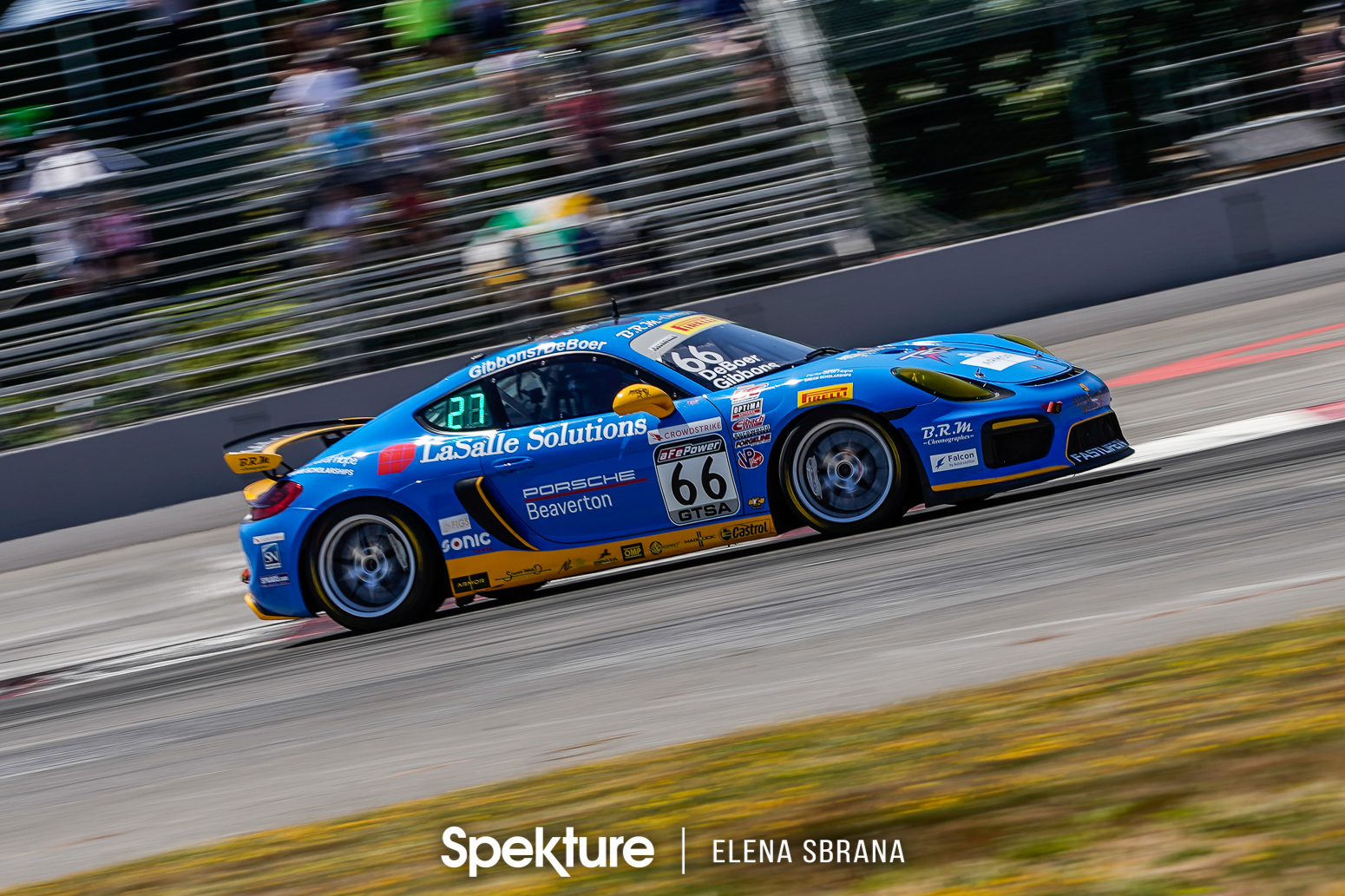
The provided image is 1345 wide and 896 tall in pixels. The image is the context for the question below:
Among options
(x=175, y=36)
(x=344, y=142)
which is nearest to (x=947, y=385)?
(x=344, y=142)

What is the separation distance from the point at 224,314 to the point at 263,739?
8073 mm

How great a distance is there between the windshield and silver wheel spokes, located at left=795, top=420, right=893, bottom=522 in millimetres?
592

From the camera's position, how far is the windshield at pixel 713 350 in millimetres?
7102

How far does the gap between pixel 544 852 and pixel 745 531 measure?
126 inches

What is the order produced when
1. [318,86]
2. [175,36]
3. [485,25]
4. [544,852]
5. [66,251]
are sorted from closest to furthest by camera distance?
[544,852], [66,251], [318,86], [485,25], [175,36]

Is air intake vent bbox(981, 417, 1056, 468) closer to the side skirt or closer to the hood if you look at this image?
the hood

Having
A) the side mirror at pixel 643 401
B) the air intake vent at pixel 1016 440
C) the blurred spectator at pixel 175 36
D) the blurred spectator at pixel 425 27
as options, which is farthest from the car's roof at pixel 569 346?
the blurred spectator at pixel 175 36

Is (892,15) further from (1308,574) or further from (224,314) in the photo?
(1308,574)

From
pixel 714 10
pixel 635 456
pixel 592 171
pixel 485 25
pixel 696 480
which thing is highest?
pixel 485 25

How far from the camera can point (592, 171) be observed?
42.7 ft

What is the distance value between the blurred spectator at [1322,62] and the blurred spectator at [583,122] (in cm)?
613

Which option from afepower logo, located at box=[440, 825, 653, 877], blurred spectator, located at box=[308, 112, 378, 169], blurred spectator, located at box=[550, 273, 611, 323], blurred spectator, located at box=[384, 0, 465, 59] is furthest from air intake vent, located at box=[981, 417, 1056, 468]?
blurred spectator, located at box=[384, 0, 465, 59]

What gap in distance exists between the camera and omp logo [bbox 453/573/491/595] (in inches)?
289

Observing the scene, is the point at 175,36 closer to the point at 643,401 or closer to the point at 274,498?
the point at 274,498
